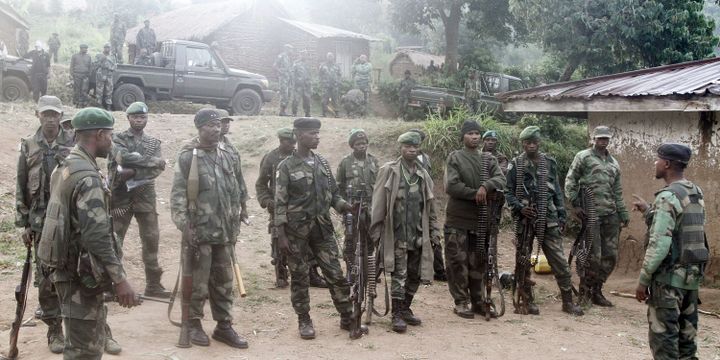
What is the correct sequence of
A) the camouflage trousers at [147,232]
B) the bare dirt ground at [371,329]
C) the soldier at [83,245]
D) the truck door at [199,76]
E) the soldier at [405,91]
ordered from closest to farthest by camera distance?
the soldier at [83,245] < the bare dirt ground at [371,329] < the camouflage trousers at [147,232] < the truck door at [199,76] < the soldier at [405,91]

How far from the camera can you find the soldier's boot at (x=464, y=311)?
7.02 metres

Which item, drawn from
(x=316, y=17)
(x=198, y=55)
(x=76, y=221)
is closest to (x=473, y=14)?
(x=198, y=55)

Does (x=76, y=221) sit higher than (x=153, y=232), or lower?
higher

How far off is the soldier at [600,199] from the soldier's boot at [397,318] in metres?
2.53

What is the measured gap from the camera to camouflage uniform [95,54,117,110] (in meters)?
16.0

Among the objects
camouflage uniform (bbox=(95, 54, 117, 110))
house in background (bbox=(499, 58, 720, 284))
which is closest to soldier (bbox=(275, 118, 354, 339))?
house in background (bbox=(499, 58, 720, 284))

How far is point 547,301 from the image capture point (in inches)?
319

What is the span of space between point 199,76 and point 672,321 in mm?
13948

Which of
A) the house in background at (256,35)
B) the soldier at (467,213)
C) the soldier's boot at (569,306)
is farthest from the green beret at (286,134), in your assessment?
the house in background at (256,35)

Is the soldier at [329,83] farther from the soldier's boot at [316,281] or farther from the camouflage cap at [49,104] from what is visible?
the camouflage cap at [49,104]

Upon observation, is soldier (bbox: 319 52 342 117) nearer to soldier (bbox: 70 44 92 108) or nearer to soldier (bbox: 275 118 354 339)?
soldier (bbox: 70 44 92 108)

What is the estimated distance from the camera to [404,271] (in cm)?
642

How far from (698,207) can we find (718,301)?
3.71 meters

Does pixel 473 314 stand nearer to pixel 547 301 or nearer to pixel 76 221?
pixel 547 301
